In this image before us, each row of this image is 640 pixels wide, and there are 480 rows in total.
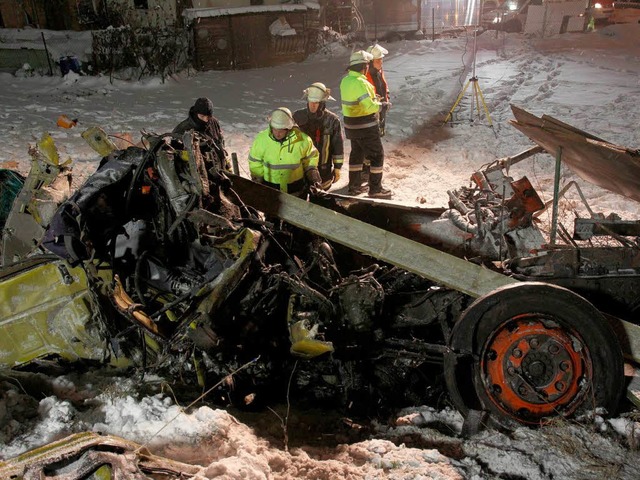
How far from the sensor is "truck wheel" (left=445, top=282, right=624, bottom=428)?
3.05 m

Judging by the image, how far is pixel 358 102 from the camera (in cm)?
773

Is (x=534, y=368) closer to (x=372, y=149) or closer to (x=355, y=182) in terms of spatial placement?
(x=372, y=149)

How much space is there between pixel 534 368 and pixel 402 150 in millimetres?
7526

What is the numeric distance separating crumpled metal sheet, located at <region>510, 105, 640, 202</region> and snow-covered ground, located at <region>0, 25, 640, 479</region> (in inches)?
66.3

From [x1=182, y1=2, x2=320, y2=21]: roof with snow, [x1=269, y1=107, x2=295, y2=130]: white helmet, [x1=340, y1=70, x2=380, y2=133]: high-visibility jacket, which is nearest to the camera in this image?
[x1=269, y1=107, x2=295, y2=130]: white helmet

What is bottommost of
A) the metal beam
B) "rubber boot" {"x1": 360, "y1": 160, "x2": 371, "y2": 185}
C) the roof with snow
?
"rubber boot" {"x1": 360, "y1": 160, "x2": 371, "y2": 185}

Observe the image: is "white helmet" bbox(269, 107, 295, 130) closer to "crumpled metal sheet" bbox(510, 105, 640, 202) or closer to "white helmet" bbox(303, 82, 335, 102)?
"white helmet" bbox(303, 82, 335, 102)

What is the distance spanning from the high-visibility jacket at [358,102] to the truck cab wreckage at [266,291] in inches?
138

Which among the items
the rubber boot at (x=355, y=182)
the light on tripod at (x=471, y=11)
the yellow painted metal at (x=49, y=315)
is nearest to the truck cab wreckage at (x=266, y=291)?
the yellow painted metal at (x=49, y=315)

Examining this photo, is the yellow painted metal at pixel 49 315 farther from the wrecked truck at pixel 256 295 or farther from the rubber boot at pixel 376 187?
the rubber boot at pixel 376 187

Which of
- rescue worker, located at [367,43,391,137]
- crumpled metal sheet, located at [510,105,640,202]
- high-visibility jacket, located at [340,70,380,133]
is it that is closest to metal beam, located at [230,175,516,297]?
crumpled metal sheet, located at [510,105,640,202]

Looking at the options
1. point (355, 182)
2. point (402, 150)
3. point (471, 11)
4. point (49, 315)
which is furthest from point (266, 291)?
point (471, 11)

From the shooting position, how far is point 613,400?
3059 millimetres

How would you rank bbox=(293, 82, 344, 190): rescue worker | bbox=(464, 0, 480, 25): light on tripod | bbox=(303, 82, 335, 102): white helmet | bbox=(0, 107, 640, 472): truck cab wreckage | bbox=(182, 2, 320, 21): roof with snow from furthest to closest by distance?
bbox=(464, 0, 480, 25): light on tripod < bbox=(182, 2, 320, 21): roof with snow < bbox=(293, 82, 344, 190): rescue worker < bbox=(303, 82, 335, 102): white helmet < bbox=(0, 107, 640, 472): truck cab wreckage
